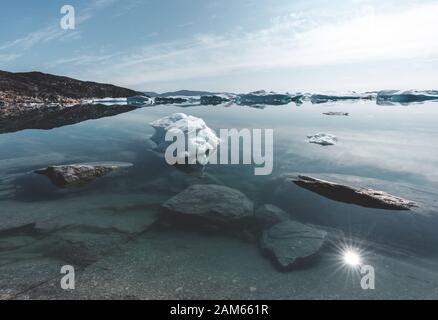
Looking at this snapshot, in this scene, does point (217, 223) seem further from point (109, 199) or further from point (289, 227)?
point (109, 199)

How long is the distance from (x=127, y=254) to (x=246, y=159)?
760 centimetres

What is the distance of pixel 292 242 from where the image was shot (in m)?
5.77

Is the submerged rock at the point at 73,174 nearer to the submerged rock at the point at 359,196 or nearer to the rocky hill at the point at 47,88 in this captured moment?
the submerged rock at the point at 359,196

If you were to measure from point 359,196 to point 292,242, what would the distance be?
9.84 feet

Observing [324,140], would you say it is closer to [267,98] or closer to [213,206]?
[213,206]

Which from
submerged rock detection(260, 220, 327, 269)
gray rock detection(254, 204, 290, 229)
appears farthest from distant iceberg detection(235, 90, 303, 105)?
submerged rock detection(260, 220, 327, 269)

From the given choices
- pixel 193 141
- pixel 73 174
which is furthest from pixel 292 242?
pixel 193 141

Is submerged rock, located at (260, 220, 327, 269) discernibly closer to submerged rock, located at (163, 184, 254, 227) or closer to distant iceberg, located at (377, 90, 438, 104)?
submerged rock, located at (163, 184, 254, 227)

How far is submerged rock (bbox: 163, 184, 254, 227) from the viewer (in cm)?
671

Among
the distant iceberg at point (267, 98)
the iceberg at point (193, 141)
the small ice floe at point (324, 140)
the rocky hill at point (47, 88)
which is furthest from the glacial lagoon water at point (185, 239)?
the distant iceberg at point (267, 98)

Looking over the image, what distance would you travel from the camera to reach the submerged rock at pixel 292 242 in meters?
5.33

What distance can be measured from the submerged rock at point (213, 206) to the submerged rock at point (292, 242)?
2.62 ft
